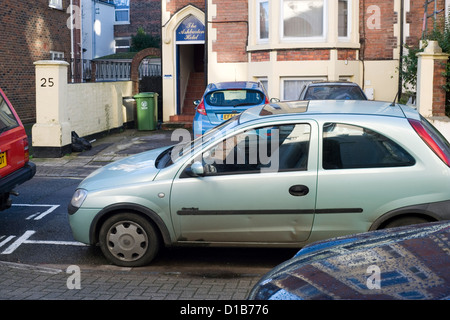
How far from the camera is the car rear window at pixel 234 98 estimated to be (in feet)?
42.4

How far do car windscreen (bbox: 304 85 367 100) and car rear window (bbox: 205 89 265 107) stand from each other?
1.93 metres

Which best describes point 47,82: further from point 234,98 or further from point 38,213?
point 38,213

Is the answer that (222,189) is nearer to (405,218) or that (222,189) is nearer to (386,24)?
(405,218)

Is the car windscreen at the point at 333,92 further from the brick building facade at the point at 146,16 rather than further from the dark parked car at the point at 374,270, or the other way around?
the brick building facade at the point at 146,16

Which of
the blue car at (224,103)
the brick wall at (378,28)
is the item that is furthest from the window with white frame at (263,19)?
the blue car at (224,103)

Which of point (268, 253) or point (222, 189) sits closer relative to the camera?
point (222, 189)

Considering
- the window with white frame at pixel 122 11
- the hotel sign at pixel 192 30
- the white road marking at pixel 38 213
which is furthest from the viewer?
the window with white frame at pixel 122 11

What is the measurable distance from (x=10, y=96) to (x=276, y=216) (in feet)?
56.1

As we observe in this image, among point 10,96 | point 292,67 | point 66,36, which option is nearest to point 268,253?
point 292,67

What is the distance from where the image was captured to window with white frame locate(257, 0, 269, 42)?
760 inches

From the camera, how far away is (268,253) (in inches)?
280

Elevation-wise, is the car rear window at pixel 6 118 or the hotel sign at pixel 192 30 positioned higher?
the hotel sign at pixel 192 30

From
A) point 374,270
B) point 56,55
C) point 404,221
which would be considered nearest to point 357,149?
point 404,221

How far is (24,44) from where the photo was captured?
2228 centimetres
